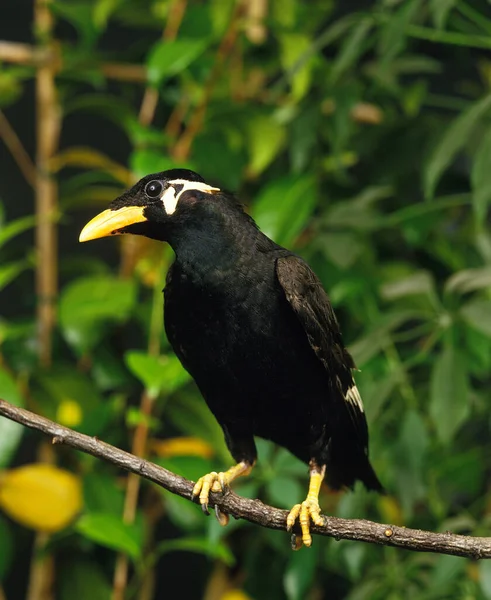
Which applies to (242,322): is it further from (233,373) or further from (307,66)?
(307,66)

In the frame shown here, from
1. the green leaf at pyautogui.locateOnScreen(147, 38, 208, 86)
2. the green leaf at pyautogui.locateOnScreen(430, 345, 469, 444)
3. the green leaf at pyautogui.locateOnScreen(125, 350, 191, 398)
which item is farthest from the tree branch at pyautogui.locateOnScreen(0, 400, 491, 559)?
the green leaf at pyautogui.locateOnScreen(147, 38, 208, 86)

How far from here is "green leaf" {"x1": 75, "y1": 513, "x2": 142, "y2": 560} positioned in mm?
1870

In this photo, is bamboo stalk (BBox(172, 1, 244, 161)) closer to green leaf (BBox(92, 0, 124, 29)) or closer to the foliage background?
the foliage background

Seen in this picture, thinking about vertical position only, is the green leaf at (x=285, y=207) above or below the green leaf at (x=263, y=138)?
below

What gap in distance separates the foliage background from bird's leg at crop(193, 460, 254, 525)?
32 centimetres

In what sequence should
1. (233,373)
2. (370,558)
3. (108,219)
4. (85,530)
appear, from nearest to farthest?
(108,219) < (233,373) < (85,530) < (370,558)

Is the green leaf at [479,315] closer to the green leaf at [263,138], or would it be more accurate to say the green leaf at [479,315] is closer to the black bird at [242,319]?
the black bird at [242,319]

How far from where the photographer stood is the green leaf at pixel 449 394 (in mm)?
1651

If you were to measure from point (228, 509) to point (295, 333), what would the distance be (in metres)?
0.26

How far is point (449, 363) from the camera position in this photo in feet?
5.53

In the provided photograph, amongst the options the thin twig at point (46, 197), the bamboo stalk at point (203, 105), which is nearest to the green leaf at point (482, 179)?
the bamboo stalk at point (203, 105)

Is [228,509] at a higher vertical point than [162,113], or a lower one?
lower

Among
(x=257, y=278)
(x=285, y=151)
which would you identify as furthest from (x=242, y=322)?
(x=285, y=151)

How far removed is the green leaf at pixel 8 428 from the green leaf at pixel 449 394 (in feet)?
2.69
